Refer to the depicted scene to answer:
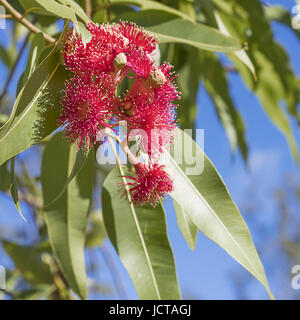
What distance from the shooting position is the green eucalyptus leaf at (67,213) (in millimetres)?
1192

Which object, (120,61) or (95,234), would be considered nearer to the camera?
(120,61)

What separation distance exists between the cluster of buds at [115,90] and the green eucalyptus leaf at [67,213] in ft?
1.29

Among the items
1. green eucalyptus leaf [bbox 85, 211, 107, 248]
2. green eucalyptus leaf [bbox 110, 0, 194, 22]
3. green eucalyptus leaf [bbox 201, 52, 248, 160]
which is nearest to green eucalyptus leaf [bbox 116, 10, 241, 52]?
green eucalyptus leaf [bbox 110, 0, 194, 22]

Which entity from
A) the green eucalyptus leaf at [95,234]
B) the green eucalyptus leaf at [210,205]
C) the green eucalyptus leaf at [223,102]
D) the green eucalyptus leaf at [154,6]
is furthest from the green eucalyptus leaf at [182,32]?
the green eucalyptus leaf at [95,234]

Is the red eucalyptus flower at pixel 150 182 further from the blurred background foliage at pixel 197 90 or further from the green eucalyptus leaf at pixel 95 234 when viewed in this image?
the green eucalyptus leaf at pixel 95 234

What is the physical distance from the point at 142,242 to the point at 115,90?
1.57 ft

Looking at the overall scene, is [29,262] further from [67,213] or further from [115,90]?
[115,90]

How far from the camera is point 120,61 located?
28.6 inches

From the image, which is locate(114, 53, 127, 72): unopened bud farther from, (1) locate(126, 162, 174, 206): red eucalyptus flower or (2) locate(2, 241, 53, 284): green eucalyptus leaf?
(2) locate(2, 241, 53, 284): green eucalyptus leaf

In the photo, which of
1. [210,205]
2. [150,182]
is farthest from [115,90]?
[210,205]

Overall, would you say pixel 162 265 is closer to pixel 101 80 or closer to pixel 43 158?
pixel 43 158
